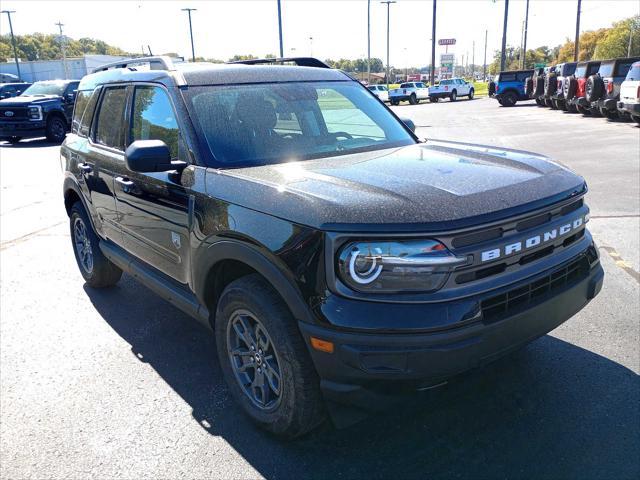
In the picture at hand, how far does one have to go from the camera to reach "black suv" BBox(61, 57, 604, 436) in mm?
2330

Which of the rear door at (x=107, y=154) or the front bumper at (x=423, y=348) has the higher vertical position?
the rear door at (x=107, y=154)

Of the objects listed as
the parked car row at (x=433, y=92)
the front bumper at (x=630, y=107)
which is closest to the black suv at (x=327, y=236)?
the front bumper at (x=630, y=107)

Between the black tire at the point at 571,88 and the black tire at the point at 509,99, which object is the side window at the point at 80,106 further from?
the black tire at the point at 509,99

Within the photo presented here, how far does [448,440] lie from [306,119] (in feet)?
7.15

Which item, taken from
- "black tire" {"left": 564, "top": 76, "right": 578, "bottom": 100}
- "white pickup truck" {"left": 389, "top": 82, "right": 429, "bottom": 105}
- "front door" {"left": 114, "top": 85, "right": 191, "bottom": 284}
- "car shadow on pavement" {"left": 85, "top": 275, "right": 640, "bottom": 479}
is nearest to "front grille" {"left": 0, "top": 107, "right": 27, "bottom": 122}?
"front door" {"left": 114, "top": 85, "right": 191, "bottom": 284}

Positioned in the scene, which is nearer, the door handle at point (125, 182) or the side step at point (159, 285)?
the side step at point (159, 285)

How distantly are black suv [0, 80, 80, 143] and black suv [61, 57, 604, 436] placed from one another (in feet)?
52.3

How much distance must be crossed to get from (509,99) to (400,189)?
3310 centimetres

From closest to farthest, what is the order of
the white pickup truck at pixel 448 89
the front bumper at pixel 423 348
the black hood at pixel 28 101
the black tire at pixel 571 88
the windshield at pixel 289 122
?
the front bumper at pixel 423 348
the windshield at pixel 289 122
the black hood at pixel 28 101
the black tire at pixel 571 88
the white pickup truck at pixel 448 89

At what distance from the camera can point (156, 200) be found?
3535 mm

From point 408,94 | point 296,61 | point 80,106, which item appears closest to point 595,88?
point 296,61

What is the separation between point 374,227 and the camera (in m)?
2.32

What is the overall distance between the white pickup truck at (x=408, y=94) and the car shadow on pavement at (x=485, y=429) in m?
42.9

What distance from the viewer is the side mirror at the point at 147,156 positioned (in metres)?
3.05
